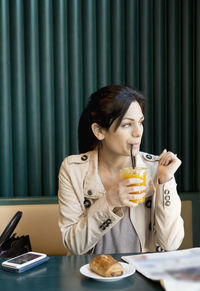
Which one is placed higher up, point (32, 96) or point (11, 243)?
point (32, 96)

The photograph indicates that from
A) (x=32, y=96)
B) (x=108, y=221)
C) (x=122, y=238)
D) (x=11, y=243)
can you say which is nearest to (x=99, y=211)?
(x=108, y=221)

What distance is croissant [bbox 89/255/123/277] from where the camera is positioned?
1.09 m

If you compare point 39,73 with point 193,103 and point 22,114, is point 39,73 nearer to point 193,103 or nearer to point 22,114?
point 22,114

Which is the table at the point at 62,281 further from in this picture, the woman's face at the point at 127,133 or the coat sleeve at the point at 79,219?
the woman's face at the point at 127,133

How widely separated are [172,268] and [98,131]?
0.88 metres

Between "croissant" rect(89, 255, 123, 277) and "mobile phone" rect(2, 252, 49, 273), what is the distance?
230 mm

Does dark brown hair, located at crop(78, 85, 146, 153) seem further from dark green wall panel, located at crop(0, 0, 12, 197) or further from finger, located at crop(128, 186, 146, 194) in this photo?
dark green wall panel, located at crop(0, 0, 12, 197)

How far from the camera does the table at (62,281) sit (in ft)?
3.45

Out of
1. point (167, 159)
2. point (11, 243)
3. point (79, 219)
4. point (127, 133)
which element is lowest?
point (11, 243)

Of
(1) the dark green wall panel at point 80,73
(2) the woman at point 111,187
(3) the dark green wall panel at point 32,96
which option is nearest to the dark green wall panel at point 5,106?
(1) the dark green wall panel at point 80,73

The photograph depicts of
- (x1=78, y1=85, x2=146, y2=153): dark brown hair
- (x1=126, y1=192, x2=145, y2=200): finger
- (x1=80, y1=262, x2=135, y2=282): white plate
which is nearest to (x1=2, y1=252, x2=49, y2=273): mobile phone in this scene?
(x1=80, y1=262, x2=135, y2=282): white plate

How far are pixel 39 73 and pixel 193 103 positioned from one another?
3.68 feet

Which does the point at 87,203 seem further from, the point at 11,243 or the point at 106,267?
the point at 106,267

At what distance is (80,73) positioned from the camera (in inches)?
100
